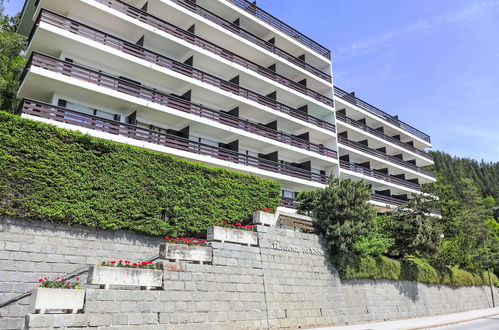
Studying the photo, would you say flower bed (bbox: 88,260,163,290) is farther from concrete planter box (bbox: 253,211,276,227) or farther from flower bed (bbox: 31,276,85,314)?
concrete planter box (bbox: 253,211,276,227)

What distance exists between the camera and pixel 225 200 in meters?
18.3

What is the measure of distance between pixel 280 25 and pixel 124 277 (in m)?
28.2

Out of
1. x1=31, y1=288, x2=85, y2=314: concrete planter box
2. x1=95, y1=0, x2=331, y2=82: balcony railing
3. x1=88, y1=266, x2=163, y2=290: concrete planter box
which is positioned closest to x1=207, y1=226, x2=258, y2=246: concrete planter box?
x1=88, y1=266, x2=163, y2=290: concrete planter box

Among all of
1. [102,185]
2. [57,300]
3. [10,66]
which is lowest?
[57,300]

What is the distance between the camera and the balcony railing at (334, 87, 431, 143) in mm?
38088

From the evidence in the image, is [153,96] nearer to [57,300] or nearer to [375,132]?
[57,300]

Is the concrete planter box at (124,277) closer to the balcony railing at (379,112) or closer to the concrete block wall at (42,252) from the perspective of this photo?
the concrete block wall at (42,252)

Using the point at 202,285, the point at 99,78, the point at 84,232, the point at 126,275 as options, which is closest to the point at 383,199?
the point at 202,285

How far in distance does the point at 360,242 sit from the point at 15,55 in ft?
90.7

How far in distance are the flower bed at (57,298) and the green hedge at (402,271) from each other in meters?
13.3

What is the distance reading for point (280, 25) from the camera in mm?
32688

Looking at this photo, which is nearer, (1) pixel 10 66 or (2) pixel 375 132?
(1) pixel 10 66

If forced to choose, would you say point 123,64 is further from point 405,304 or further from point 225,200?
point 405,304

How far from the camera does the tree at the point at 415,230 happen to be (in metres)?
23.9
